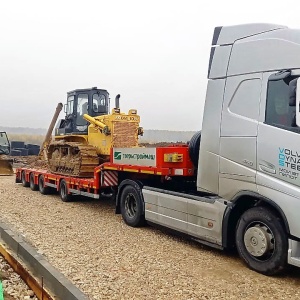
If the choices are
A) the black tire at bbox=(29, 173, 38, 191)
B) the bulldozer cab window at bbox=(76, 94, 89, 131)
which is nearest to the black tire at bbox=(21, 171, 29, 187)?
the black tire at bbox=(29, 173, 38, 191)

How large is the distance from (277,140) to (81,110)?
29.9 ft

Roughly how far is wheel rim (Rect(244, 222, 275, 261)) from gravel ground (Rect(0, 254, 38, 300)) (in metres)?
2.97

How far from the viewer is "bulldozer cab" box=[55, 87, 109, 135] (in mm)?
13555

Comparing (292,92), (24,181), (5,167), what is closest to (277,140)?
(292,92)

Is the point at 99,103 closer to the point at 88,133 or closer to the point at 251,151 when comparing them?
the point at 88,133

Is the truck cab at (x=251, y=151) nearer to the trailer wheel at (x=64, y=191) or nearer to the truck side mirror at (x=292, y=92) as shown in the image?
the truck side mirror at (x=292, y=92)

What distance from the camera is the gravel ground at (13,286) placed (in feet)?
16.9

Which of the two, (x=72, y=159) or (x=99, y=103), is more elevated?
(x=99, y=103)

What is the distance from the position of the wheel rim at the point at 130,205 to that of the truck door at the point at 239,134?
2920mm

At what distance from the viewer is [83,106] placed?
45.0 feet

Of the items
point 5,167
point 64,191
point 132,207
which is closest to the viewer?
point 132,207

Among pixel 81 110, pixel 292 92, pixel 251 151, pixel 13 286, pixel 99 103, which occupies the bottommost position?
pixel 13 286

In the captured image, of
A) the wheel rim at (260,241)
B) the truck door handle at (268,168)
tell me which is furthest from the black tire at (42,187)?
the truck door handle at (268,168)

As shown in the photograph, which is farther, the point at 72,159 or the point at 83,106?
the point at 83,106
